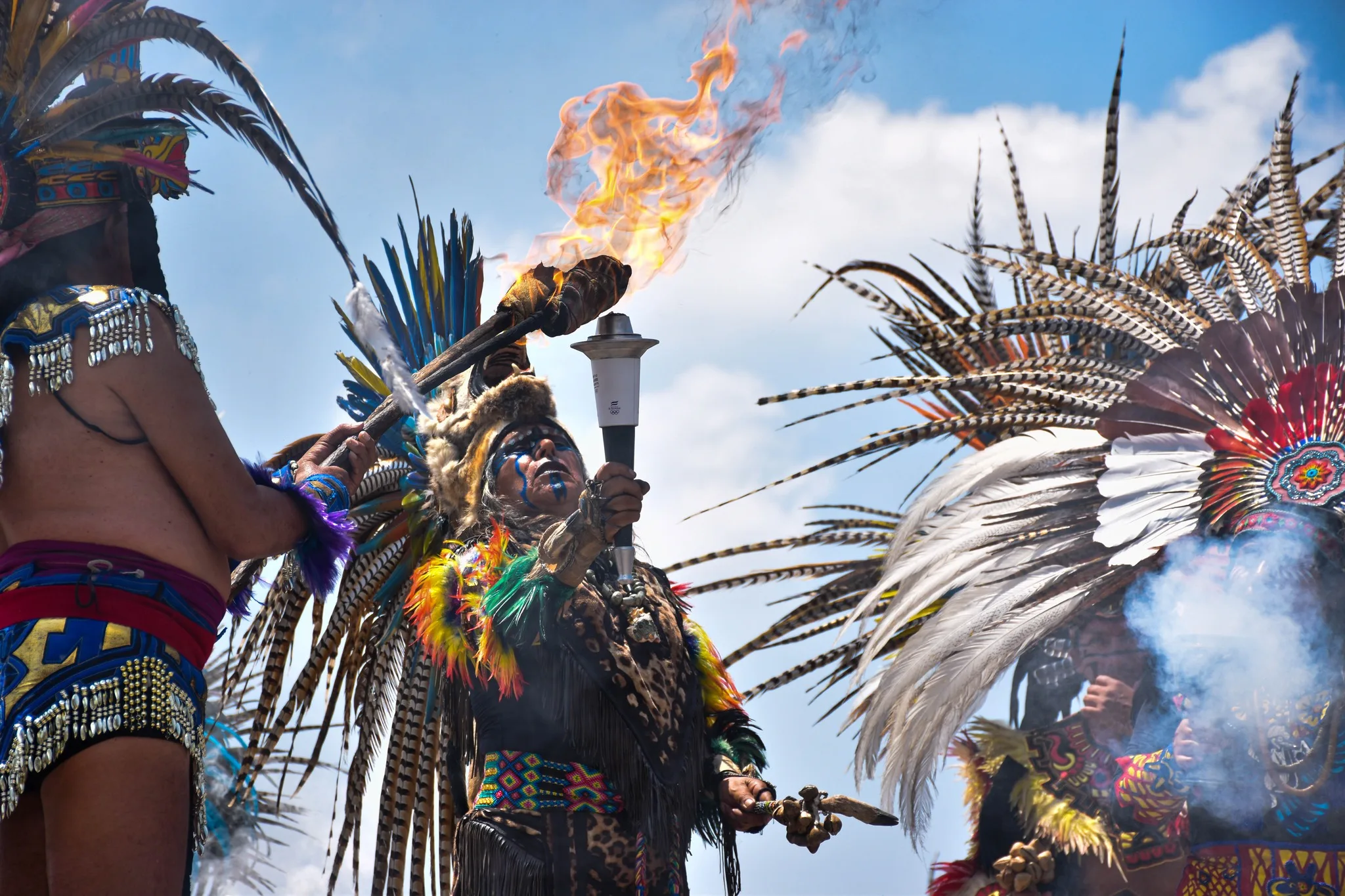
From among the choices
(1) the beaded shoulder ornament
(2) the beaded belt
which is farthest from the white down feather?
(1) the beaded shoulder ornament

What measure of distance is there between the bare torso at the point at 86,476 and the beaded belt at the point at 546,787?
1.37 m

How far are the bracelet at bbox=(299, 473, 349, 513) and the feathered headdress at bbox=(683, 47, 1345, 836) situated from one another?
200 centimetres

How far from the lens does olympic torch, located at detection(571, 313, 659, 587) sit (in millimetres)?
3021

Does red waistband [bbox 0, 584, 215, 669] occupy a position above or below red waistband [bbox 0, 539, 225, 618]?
below

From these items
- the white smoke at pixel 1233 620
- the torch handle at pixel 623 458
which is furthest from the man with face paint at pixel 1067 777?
the torch handle at pixel 623 458

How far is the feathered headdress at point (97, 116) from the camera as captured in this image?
2639 mm

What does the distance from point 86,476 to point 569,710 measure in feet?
5.06

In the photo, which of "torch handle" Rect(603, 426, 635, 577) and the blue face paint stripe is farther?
the blue face paint stripe

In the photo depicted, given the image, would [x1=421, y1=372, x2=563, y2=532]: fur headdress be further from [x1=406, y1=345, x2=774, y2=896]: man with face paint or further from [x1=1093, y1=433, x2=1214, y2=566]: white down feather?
[x1=1093, y1=433, x2=1214, y2=566]: white down feather

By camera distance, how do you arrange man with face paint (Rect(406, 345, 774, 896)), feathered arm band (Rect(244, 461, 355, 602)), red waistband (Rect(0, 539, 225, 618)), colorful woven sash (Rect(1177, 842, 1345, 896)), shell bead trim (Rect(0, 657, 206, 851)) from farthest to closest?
colorful woven sash (Rect(1177, 842, 1345, 896))
man with face paint (Rect(406, 345, 774, 896))
feathered arm band (Rect(244, 461, 355, 602))
red waistband (Rect(0, 539, 225, 618))
shell bead trim (Rect(0, 657, 206, 851))

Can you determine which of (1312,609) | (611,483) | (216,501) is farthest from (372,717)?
(1312,609)

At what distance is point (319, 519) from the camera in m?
2.79

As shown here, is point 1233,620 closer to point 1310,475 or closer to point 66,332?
point 1310,475

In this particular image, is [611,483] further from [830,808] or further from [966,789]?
[966,789]
